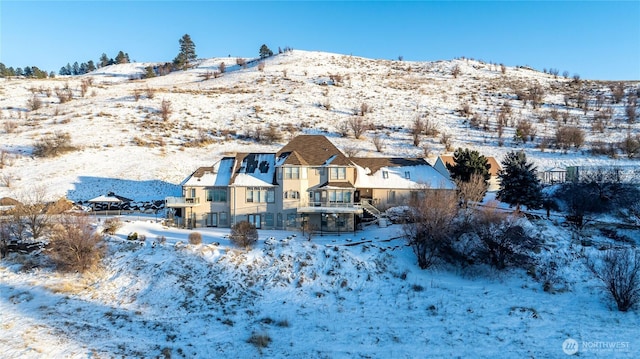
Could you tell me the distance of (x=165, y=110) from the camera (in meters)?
72.6

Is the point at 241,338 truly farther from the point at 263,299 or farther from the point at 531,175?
the point at 531,175

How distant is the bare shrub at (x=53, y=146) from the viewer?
183 feet

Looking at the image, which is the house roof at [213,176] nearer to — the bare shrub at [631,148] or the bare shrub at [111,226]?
the bare shrub at [111,226]

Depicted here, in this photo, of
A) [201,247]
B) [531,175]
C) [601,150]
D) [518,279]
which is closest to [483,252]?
[518,279]

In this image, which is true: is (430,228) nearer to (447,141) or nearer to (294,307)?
(294,307)

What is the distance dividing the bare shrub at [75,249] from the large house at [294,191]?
9.97 meters

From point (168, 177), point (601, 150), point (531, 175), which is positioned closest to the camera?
point (531, 175)

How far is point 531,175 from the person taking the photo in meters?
34.4

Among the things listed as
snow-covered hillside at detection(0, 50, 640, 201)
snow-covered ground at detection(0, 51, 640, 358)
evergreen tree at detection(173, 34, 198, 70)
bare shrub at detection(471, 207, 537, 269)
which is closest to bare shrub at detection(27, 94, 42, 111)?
snow-covered hillside at detection(0, 50, 640, 201)

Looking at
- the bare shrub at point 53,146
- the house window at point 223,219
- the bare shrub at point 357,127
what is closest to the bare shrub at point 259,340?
the house window at point 223,219

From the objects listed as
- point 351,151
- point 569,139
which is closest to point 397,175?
point 351,151

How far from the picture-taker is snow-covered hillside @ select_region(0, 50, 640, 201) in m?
53.2

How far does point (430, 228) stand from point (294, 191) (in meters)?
13.4

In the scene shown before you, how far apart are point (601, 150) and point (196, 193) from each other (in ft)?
198
